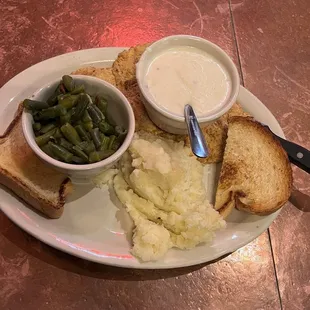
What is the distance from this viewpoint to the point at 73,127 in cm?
151

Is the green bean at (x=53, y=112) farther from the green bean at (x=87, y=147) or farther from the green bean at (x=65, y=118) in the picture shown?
the green bean at (x=87, y=147)

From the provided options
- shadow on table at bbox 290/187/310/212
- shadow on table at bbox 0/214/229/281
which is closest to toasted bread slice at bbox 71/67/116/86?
shadow on table at bbox 0/214/229/281

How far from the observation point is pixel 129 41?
2.21 m

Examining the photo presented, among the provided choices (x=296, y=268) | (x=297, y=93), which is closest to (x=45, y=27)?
(x=297, y=93)

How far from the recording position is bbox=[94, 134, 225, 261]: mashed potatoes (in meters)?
1.55

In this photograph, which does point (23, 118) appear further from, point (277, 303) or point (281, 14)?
point (281, 14)

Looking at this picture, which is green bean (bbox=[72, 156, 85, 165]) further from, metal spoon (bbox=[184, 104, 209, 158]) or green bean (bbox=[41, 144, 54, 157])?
metal spoon (bbox=[184, 104, 209, 158])

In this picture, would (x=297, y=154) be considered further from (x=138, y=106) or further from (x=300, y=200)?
(x=138, y=106)

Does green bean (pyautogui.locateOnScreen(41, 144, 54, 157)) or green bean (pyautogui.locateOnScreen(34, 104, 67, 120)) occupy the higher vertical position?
green bean (pyautogui.locateOnScreen(34, 104, 67, 120))

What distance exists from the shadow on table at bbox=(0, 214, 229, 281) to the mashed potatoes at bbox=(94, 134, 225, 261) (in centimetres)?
17

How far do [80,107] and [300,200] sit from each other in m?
1.00

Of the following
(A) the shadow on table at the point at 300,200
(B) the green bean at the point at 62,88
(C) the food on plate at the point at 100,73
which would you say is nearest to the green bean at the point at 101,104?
(B) the green bean at the point at 62,88

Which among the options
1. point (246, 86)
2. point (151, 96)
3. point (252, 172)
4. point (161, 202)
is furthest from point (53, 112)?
point (246, 86)

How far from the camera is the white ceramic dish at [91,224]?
155cm
